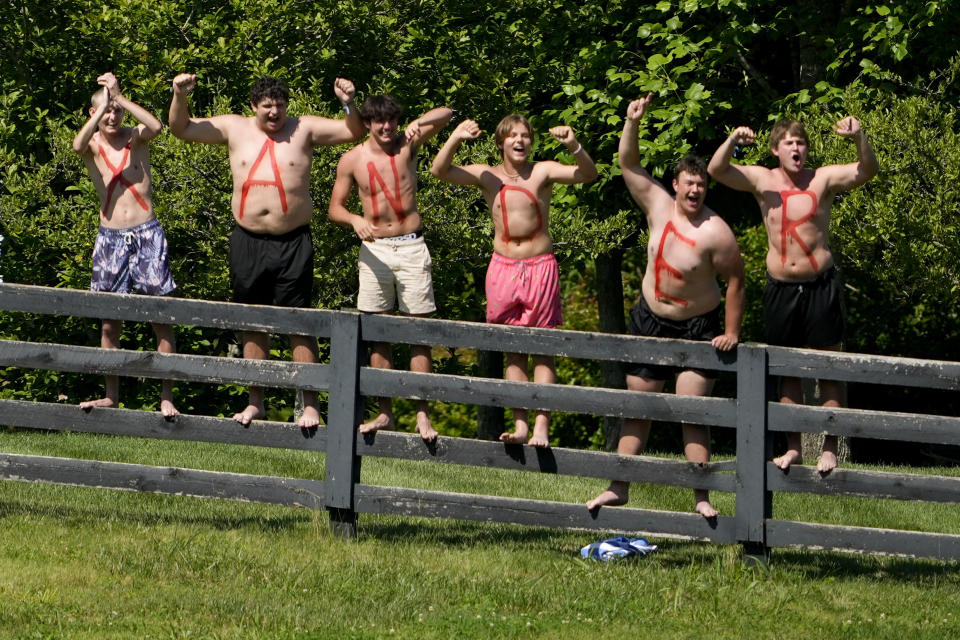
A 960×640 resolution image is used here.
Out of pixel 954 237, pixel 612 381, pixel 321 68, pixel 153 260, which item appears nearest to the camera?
pixel 153 260

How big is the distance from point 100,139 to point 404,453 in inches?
119

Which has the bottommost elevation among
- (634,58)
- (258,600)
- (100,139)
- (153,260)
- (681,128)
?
(258,600)

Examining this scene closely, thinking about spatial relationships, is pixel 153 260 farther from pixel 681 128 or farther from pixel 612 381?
pixel 612 381

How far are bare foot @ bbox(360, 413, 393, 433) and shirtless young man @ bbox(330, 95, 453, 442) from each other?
10 centimetres

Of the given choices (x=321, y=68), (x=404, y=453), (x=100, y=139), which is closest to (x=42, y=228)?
(x=321, y=68)

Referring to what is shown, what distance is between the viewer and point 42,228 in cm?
1531

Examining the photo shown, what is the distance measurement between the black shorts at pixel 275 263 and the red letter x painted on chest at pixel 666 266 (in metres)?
2.23

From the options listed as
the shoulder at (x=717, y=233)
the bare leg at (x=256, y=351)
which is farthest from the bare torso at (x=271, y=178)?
the shoulder at (x=717, y=233)

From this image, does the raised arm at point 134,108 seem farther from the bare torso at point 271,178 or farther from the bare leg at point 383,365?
the bare leg at point 383,365

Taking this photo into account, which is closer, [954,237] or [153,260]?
[153,260]

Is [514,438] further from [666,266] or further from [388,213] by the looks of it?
[388,213]

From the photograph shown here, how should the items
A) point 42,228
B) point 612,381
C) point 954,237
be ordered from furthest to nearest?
point 612,381, point 42,228, point 954,237

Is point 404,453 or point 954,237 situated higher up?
point 954,237

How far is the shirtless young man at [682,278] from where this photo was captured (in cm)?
857
